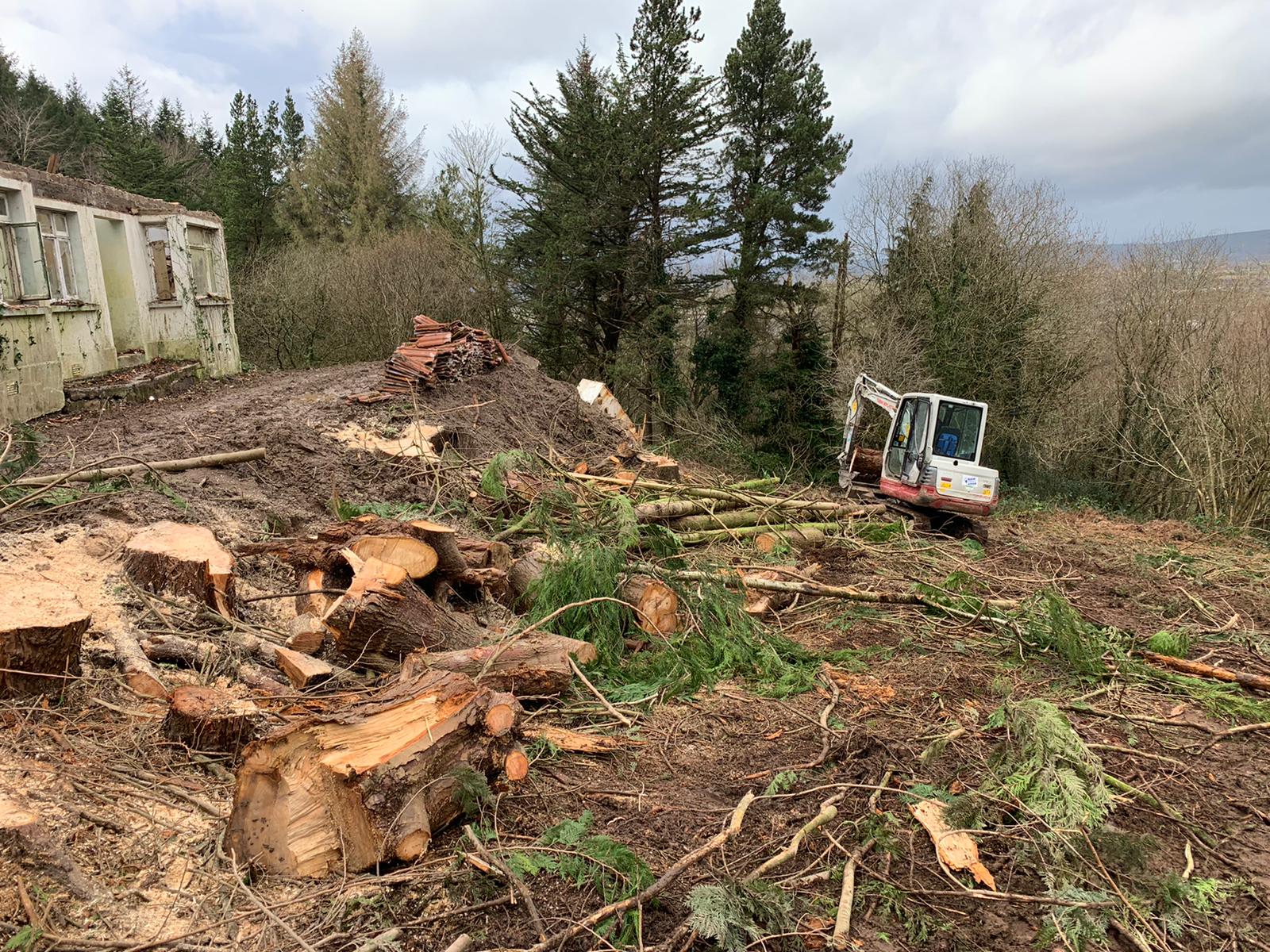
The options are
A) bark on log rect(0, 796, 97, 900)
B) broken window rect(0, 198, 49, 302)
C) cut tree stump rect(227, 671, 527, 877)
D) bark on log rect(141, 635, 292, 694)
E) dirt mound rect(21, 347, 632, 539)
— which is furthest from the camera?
broken window rect(0, 198, 49, 302)

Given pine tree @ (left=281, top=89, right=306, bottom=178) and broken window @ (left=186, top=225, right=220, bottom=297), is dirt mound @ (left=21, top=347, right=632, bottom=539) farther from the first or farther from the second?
pine tree @ (left=281, top=89, right=306, bottom=178)

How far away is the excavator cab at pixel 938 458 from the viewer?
38.8 ft

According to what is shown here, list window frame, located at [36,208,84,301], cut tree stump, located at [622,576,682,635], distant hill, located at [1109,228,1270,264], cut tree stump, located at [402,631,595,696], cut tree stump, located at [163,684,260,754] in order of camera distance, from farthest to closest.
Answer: distant hill, located at [1109,228,1270,264], window frame, located at [36,208,84,301], cut tree stump, located at [622,576,682,635], cut tree stump, located at [402,631,595,696], cut tree stump, located at [163,684,260,754]

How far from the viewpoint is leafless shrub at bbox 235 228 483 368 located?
20.8 metres

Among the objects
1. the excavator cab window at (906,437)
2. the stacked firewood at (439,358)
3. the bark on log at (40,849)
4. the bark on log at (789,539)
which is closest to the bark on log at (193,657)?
the bark on log at (40,849)

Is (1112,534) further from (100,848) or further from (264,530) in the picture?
(100,848)

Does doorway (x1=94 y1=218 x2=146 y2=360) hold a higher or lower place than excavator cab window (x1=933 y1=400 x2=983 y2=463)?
higher

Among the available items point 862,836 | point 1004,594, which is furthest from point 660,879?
point 1004,594

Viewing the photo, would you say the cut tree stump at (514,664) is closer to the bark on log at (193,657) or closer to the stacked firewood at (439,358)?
the bark on log at (193,657)

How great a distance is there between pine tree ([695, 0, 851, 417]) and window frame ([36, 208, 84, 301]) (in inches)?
615

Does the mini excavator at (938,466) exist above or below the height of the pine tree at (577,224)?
below

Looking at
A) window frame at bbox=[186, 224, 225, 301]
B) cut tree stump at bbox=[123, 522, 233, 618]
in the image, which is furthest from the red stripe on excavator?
window frame at bbox=[186, 224, 225, 301]

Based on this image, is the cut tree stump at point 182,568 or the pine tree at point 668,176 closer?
the cut tree stump at point 182,568

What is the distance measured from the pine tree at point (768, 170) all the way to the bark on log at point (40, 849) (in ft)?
71.5
